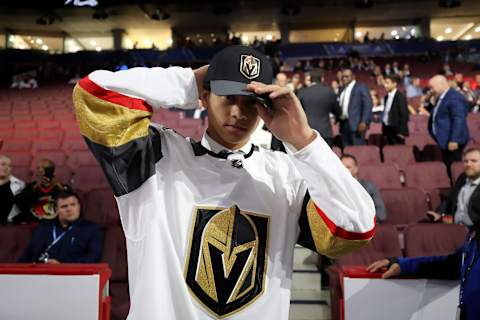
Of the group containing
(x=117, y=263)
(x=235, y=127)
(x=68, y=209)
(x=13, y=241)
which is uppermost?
(x=235, y=127)

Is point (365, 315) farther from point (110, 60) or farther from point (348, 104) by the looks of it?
point (110, 60)

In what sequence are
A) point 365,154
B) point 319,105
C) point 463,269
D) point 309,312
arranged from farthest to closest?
point 365,154, point 319,105, point 309,312, point 463,269

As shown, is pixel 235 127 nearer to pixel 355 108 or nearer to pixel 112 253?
pixel 112 253

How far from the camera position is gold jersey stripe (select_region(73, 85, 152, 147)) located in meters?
0.82

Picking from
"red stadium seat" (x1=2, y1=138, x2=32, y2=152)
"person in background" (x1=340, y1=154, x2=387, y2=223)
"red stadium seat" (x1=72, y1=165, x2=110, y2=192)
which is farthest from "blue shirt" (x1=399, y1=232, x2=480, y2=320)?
"red stadium seat" (x1=2, y1=138, x2=32, y2=152)

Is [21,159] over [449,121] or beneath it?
beneath

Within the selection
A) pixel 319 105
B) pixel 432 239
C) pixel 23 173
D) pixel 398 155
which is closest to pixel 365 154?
pixel 398 155

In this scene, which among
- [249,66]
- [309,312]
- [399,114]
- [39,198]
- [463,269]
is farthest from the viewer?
[399,114]

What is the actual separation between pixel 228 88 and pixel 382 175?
3.44 m

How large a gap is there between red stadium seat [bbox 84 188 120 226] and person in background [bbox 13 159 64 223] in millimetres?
339

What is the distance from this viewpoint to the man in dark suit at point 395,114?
4965mm

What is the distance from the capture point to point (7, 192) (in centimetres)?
368

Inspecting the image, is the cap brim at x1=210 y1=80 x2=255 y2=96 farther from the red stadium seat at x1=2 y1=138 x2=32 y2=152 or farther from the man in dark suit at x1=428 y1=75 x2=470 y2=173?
the red stadium seat at x1=2 y1=138 x2=32 y2=152

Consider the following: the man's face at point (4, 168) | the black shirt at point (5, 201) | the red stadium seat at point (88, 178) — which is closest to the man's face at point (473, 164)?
the red stadium seat at point (88, 178)
